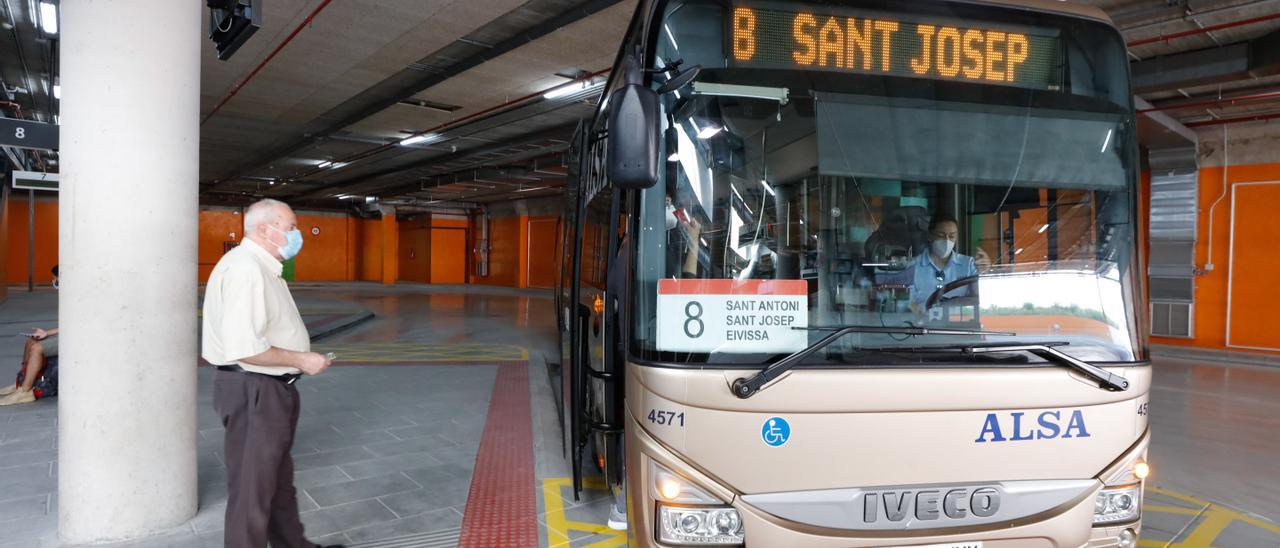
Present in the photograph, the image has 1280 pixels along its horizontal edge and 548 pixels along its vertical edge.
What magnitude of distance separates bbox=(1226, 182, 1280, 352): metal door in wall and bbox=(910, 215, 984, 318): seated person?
14834 mm

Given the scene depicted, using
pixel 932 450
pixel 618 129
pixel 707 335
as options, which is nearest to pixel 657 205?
pixel 618 129

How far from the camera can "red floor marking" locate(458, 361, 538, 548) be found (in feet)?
12.5

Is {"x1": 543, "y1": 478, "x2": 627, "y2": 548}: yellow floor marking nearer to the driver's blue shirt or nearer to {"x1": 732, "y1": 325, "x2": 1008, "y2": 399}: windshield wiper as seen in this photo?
{"x1": 732, "y1": 325, "x2": 1008, "y2": 399}: windshield wiper

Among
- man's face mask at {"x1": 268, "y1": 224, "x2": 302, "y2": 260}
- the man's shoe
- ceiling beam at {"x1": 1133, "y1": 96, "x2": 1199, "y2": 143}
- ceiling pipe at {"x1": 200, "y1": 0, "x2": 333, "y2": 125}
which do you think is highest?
ceiling pipe at {"x1": 200, "y1": 0, "x2": 333, "y2": 125}

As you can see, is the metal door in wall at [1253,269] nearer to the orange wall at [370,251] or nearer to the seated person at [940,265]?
the seated person at [940,265]

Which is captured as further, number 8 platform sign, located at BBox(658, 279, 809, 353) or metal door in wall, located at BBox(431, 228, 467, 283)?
metal door in wall, located at BBox(431, 228, 467, 283)

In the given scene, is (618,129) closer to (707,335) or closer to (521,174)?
(707,335)

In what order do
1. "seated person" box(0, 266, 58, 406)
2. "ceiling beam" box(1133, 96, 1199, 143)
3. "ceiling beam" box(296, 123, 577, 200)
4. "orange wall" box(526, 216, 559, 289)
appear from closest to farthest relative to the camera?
"seated person" box(0, 266, 58, 406)
"ceiling beam" box(1133, 96, 1199, 143)
"ceiling beam" box(296, 123, 577, 200)
"orange wall" box(526, 216, 559, 289)

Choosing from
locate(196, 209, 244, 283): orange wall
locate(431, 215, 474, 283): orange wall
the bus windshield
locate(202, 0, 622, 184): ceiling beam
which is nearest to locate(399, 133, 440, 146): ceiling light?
locate(202, 0, 622, 184): ceiling beam

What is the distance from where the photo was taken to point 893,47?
2701mm

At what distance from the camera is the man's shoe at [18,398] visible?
640 cm

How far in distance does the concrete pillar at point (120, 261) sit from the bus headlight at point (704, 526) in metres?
2.84

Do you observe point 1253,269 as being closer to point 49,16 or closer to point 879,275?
point 879,275

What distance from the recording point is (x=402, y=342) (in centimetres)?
1253
